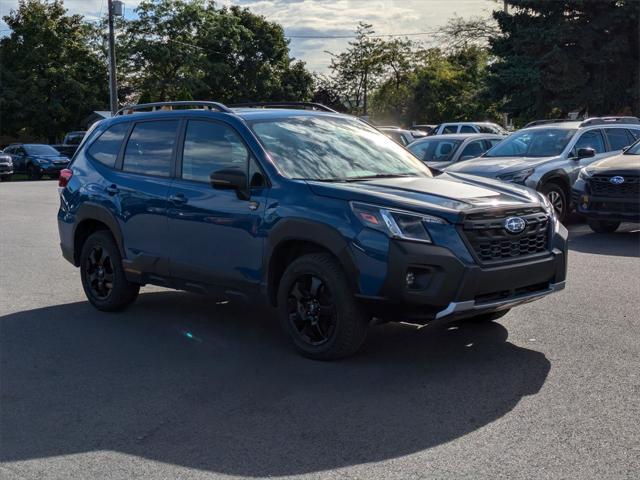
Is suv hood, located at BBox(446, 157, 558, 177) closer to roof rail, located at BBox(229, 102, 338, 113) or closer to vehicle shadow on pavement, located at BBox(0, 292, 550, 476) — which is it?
roof rail, located at BBox(229, 102, 338, 113)

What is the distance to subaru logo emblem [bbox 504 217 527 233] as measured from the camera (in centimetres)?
523

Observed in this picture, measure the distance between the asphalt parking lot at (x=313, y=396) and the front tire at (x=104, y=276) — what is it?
5.9 inches


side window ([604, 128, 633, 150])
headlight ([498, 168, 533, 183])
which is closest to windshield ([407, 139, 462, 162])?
side window ([604, 128, 633, 150])

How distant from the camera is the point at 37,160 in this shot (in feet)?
111

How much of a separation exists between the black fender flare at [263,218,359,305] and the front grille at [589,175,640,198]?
275 inches

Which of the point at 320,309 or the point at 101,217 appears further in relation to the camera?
the point at 101,217

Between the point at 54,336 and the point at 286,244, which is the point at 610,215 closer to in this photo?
the point at 286,244

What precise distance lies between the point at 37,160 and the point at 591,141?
26.0 m

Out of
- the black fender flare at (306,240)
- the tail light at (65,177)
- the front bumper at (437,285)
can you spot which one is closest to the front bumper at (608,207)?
the front bumper at (437,285)

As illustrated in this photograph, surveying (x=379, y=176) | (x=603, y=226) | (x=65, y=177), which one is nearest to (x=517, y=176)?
(x=603, y=226)

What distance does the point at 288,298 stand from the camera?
5562 millimetres

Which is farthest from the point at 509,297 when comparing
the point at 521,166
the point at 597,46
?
the point at 597,46

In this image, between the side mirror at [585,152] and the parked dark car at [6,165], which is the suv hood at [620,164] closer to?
the side mirror at [585,152]

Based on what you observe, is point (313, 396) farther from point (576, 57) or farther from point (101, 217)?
point (576, 57)
